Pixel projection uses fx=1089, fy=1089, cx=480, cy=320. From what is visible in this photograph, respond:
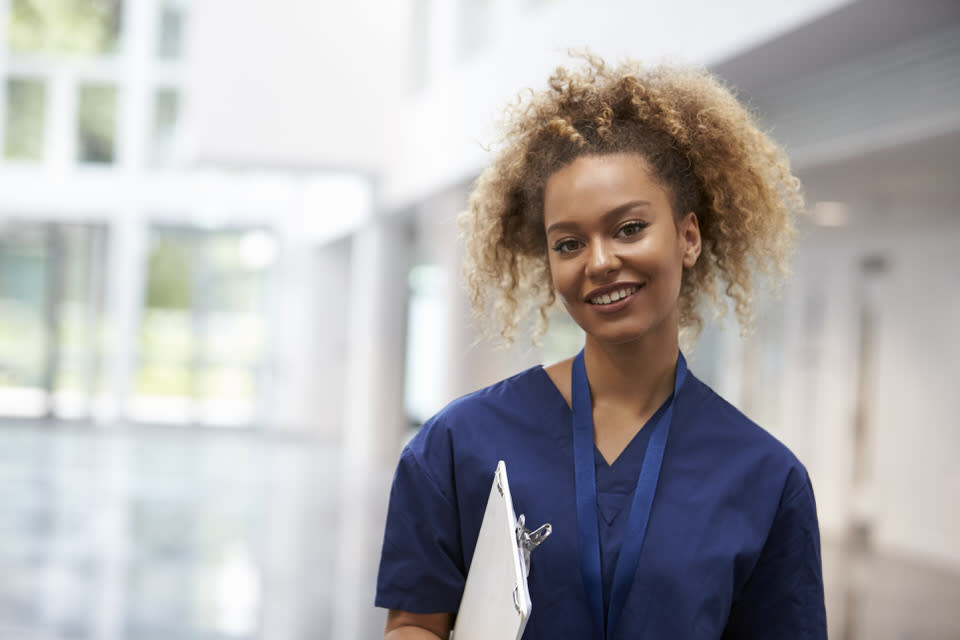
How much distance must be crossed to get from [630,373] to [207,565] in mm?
5664

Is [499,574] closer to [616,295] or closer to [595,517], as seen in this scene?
[595,517]

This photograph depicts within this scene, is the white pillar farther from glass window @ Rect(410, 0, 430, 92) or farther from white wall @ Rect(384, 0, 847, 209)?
glass window @ Rect(410, 0, 430, 92)

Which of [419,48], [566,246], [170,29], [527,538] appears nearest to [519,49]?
[419,48]

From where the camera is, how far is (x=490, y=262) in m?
1.65

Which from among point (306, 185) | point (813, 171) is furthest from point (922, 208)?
point (306, 185)

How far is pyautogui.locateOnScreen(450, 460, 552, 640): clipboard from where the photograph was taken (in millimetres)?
1166

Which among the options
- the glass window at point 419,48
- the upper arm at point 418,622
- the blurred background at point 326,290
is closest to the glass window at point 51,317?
the blurred background at point 326,290

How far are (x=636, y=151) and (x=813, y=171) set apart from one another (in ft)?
20.7

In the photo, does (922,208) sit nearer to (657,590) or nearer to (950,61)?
(950,61)

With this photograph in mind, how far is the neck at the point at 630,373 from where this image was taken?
1444mm

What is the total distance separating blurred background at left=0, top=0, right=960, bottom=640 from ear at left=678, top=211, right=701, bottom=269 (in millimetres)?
377

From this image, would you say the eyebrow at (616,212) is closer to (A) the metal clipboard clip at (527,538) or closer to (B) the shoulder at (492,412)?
(B) the shoulder at (492,412)

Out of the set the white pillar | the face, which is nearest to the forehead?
the face

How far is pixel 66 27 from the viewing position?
A: 19406mm
